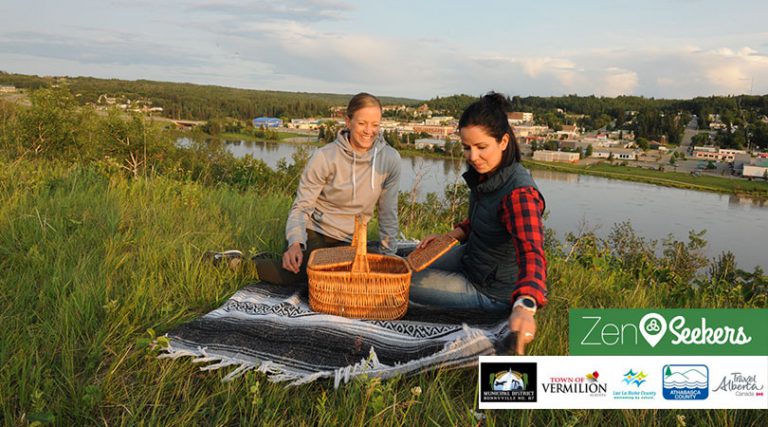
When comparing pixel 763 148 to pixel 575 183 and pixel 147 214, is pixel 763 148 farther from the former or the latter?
pixel 147 214

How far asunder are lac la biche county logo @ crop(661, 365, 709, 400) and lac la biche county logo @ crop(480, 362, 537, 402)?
351mm

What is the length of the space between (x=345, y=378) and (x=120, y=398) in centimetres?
61

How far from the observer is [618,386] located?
1.34 m

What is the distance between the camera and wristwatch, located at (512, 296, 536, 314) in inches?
56.4

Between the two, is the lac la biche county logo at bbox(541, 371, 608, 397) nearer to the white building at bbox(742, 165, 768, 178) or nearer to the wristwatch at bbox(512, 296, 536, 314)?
the wristwatch at bbox(512, 296, 536, 314)

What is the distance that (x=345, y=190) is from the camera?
2.60 meters

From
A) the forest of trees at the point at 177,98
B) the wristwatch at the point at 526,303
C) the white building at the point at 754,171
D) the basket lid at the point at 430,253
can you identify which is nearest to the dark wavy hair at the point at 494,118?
the basket lid at the point at 430,253

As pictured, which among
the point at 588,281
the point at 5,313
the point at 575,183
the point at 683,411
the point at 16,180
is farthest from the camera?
the point at 575,183

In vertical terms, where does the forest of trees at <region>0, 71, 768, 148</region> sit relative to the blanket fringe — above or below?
above

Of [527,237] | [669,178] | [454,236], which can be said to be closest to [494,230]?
[527,237]

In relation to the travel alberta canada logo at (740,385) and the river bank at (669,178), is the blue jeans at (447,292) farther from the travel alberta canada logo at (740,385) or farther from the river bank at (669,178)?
the river bank at (669,178)

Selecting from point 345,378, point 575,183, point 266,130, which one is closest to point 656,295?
point 345,378

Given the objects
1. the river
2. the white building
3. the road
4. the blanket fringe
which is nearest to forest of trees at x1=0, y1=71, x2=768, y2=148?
the road

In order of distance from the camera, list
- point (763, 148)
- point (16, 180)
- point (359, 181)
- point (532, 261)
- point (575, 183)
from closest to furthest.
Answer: point (532, 261), point (359, 181), point (16, 180), point (575, 183), point (763, 148)
